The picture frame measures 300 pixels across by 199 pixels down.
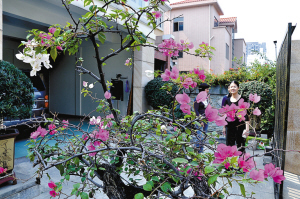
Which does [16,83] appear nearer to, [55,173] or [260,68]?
[55,173]

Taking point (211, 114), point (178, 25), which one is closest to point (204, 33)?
point (178, 25)

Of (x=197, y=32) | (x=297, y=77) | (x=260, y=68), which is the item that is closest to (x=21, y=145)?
(x=297, y=77)

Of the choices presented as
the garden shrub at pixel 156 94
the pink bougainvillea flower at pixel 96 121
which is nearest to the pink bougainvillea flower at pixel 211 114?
the pink bougainvillea flower at pixel 96 121

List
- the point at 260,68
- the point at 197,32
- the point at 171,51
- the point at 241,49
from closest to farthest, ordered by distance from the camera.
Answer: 1. the point at 171,51
2. the point at 260,68
3. the point at 197,32
4. the point at 241,49

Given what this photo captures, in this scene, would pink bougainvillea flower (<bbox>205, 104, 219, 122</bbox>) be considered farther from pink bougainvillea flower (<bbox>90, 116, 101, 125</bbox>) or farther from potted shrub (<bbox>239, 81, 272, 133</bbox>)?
potted shrub (<bbox>239, 81, 272, 133</bbox>)

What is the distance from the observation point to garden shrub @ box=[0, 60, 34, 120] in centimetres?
331

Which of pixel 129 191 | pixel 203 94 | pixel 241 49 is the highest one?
pixel 241 49

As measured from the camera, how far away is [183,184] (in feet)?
3.52

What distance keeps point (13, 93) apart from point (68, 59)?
7.93 metres

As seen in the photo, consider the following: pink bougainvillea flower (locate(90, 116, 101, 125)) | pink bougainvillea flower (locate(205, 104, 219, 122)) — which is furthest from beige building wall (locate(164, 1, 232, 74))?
pink bougainvillea flower (locate(205, 104, 219, 122))

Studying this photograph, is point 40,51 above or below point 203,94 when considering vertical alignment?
above

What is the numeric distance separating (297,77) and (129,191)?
Answer: 420 centimetres

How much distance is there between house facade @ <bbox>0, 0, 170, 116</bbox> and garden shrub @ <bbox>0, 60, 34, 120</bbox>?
2651 millimetres

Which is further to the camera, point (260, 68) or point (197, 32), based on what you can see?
point (197, 32)
